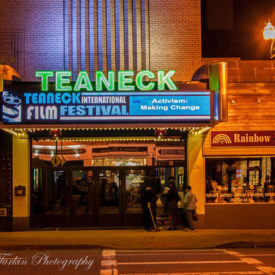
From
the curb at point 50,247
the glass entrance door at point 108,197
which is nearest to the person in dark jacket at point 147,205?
the glass entrance door at point 108,197

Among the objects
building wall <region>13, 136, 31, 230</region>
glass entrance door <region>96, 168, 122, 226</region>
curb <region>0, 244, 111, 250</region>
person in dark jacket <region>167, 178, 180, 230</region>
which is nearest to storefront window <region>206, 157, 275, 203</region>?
person in dark jacket <region>167, 178, 180, 230</region>

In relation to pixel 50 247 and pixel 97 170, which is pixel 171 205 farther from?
pixel 50 247

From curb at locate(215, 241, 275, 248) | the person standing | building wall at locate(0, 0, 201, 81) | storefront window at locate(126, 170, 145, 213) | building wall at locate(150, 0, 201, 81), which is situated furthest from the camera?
building wall at locate(150, 0, 201, 81)

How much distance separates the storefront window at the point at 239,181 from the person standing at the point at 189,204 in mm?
1020

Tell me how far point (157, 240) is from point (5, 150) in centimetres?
656

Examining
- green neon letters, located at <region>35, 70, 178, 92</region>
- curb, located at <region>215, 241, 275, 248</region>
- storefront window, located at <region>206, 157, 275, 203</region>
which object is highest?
green neon letters, located at <region>35, 70, 178, 92</region>

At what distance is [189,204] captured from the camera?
15617mm

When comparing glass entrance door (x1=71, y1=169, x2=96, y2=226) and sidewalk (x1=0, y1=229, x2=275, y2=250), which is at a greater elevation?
glass entrance door (x1=71, y1=169, x2=96, y2=226)

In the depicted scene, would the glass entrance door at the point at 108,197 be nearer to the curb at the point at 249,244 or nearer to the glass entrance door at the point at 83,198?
the glass entrance door at the point at 83,198

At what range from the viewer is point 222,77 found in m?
14.5

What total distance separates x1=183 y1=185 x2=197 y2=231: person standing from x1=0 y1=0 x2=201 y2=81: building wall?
4387 mm

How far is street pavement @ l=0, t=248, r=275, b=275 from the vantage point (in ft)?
30.2

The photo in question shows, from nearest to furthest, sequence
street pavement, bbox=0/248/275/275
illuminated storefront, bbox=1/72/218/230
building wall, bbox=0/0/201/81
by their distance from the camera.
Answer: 1. street pavement, bbox=0/248/275/275
2. illuminated storefront, bbox=1/72/218/230
3. building wall, bbox=0/0/201/81

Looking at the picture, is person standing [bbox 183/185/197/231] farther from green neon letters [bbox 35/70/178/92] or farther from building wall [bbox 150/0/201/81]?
building wall [bbox 150/0/201/81]
